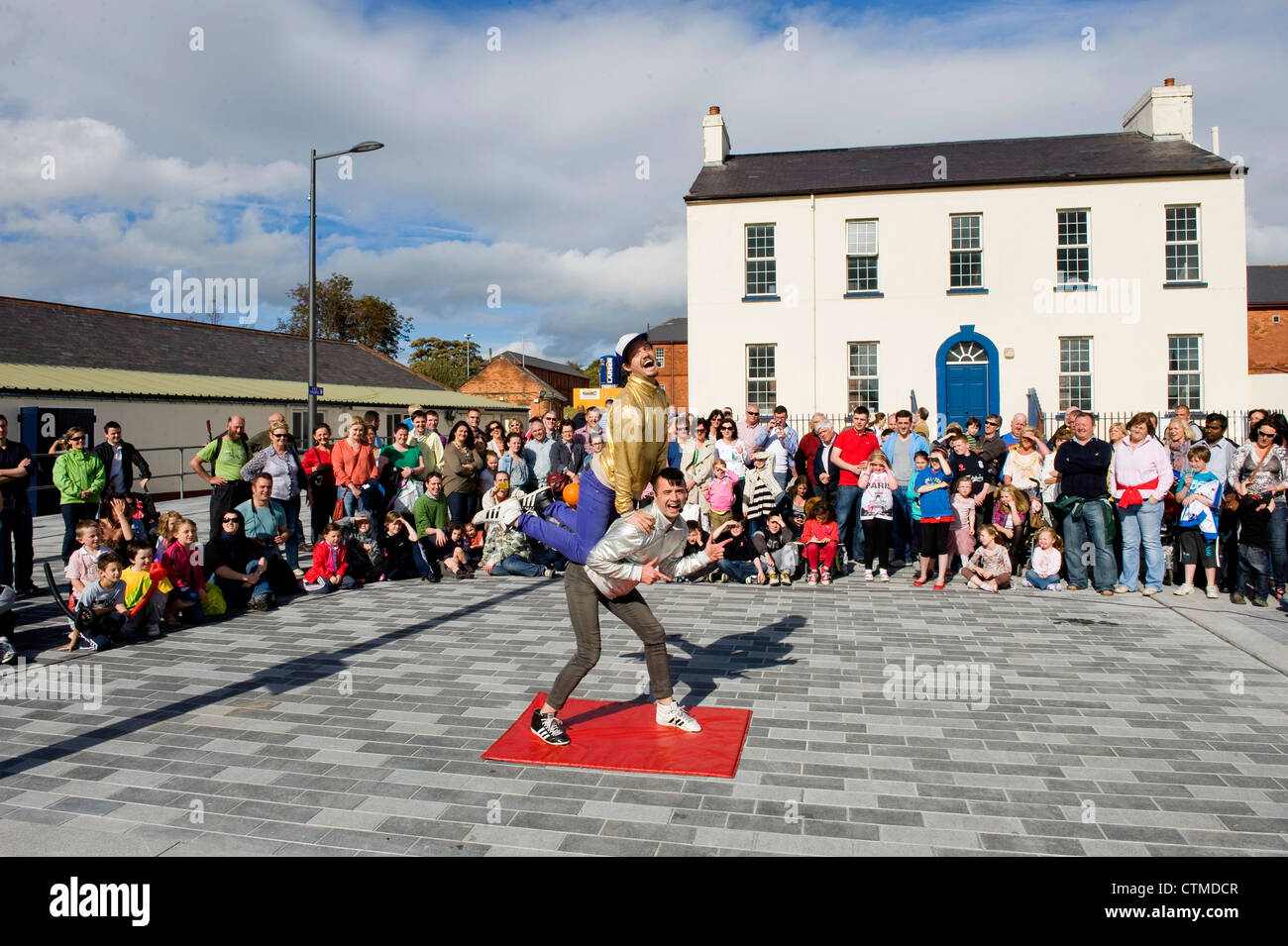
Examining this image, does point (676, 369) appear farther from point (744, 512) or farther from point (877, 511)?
point (877, 511)

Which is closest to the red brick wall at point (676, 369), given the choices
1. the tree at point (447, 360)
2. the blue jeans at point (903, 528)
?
the tree at point (447, 360)

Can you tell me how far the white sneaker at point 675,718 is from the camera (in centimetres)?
550

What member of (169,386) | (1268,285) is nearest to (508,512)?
(169,386)

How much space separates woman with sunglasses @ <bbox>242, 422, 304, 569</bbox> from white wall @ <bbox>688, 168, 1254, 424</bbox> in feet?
48.5

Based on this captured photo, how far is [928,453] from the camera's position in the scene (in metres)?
11.3

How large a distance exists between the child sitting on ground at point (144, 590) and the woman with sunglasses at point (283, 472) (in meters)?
2.12

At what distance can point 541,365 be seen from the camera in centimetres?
8875

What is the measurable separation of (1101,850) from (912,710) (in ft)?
6.70

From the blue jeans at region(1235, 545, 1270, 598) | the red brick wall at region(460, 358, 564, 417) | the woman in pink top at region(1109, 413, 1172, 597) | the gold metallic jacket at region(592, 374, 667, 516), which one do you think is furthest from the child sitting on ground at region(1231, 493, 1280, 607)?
the red brick wall at region(460, 358, 564, 417)

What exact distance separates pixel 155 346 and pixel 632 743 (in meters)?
35.8

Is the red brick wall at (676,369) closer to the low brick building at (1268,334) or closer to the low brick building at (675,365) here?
the low brick building at (675,365)
